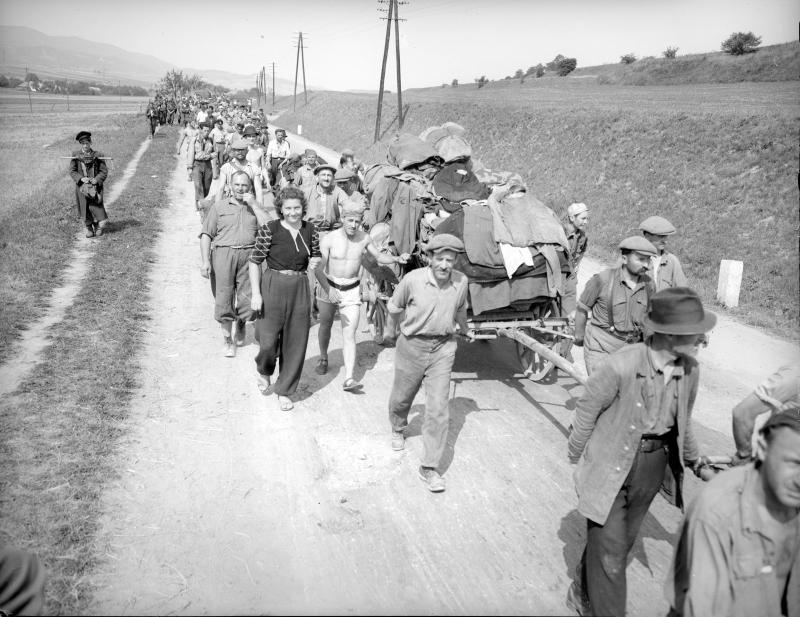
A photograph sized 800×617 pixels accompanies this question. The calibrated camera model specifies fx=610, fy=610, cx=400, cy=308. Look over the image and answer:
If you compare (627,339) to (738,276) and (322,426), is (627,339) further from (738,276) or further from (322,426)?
(738,276)

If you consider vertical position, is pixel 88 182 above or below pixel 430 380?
above

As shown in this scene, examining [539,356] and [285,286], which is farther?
[539,356]

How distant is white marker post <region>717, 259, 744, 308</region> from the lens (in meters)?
9.97

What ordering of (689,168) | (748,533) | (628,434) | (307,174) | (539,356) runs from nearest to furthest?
(748,533), (628,434), (539,356), (307,174), (689,168)

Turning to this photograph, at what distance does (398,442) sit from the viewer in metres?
5.28

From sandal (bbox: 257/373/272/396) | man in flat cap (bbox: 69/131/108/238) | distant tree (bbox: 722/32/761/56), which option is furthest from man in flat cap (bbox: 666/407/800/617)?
distant tree (bbox: 722/32/761/56)

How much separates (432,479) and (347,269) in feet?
8.06

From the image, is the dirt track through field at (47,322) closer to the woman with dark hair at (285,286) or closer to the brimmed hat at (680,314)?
the woman with dark hair at (285,286)

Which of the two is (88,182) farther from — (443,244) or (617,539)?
(617,539)

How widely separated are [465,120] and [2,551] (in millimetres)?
28880

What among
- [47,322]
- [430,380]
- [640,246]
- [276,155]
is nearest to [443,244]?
[430,380]

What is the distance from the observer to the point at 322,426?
18.6 feet

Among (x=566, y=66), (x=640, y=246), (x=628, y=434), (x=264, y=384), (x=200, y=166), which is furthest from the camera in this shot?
(x=566, y=66)

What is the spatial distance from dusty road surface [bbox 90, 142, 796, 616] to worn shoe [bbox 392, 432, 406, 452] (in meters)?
0.05
